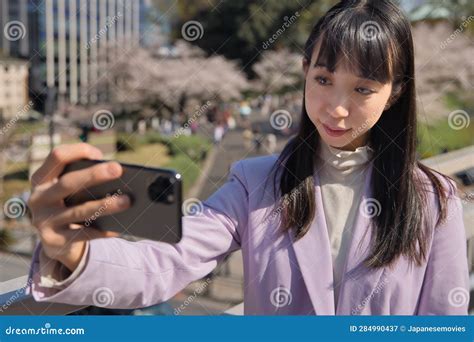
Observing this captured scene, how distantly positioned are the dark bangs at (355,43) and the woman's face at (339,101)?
0.06ft

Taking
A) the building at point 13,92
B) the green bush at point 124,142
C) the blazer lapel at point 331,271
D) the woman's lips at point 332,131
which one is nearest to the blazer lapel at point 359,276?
the blazer lapel at point 331,271

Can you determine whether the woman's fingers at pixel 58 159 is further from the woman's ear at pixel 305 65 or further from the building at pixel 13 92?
the building at pixel 13 92

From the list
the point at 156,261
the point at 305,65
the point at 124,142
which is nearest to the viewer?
the point at 156,261

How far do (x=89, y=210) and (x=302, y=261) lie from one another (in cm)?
34

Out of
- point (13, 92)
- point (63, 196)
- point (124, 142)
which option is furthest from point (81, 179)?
point (124, 142)

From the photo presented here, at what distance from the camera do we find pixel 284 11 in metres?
5.46

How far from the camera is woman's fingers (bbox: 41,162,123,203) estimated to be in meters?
0.52

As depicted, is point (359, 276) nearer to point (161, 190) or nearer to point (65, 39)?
point (161, 190)

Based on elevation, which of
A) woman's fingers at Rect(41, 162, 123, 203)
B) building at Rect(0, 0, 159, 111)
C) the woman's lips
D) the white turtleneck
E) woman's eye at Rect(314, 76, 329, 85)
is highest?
building at Rect(0, 0, 159, 111)

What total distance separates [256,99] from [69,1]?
11.4 ft

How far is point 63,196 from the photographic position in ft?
1.74

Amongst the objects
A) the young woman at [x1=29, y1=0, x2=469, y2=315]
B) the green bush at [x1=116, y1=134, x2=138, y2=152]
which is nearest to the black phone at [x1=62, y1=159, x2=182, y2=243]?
the young woman at [x1=29, y1=0, x2=469, y2=315]

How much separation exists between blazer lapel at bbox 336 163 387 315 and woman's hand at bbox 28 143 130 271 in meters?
0.36

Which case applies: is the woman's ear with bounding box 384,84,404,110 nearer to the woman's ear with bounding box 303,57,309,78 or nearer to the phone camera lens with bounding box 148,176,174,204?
the woman's ear with bounding box 303,57,309,78
